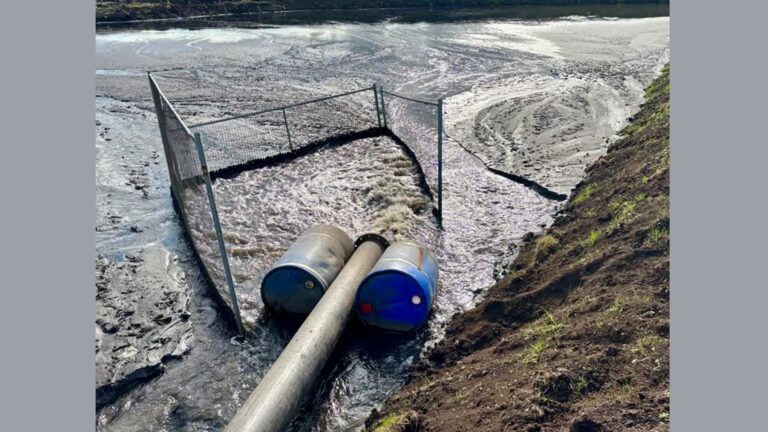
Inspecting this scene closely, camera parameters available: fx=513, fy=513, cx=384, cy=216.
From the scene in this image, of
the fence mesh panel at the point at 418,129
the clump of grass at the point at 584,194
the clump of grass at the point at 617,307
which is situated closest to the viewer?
the clump of grass at the point at 617,307

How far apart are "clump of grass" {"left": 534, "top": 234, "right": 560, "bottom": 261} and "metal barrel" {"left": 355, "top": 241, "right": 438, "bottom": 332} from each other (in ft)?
7.90

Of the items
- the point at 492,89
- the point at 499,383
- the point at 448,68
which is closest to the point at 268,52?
the point at 448,68

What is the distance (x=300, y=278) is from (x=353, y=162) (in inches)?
253

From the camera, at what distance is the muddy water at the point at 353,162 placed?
689 cm

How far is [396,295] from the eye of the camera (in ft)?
23.6

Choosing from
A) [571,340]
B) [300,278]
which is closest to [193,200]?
[300,278]

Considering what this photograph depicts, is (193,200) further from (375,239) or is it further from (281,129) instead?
(281,129)

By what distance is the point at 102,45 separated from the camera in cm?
2717

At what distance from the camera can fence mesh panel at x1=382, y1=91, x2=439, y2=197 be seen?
12895 mm

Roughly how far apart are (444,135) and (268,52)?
44.2ft

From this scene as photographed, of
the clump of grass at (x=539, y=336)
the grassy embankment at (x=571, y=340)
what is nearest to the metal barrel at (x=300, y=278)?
the grassy embankment at (x=571, y=340)

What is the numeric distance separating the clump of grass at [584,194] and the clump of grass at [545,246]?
1.79 metres

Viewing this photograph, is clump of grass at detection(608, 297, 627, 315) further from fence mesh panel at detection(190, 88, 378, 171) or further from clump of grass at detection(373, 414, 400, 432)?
fence mesh panel at detection(190, 88, 378, 171)

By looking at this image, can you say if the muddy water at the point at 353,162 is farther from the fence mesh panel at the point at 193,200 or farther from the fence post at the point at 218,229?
the fence post at the point at 218,229
